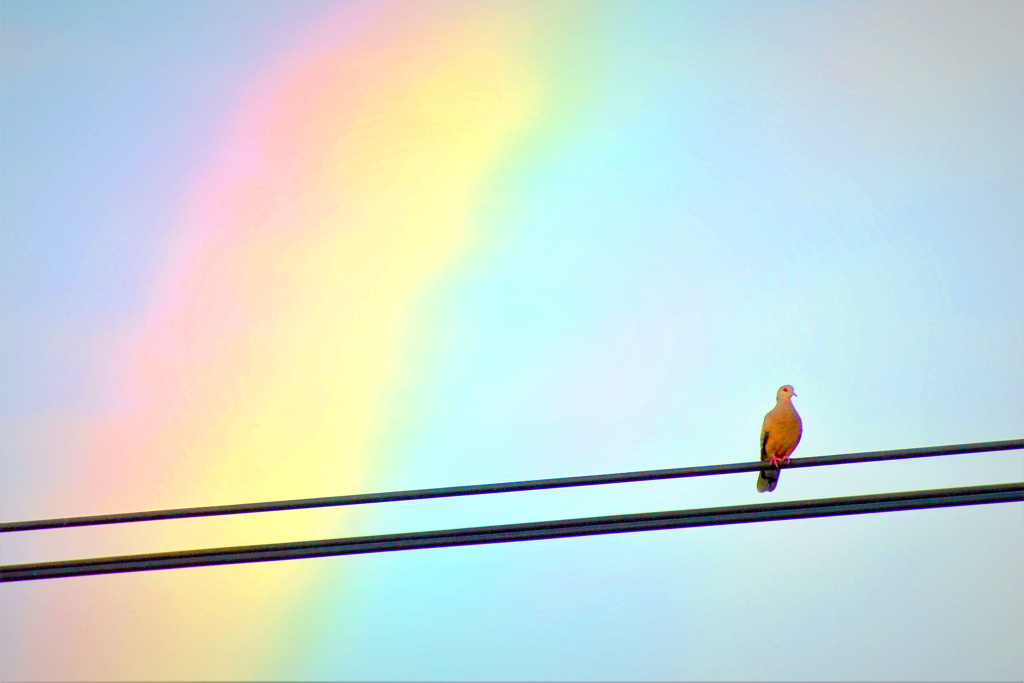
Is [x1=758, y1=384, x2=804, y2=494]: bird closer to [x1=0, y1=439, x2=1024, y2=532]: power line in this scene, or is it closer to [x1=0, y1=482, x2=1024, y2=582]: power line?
[x1=0, y1=439, x2=1024, y2=532]: power line

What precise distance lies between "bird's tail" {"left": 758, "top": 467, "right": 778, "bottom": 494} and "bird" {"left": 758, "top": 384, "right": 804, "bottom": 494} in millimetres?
270

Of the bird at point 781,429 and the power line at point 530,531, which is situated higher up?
the bird at point 781,429

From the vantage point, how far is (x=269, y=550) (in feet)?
15.9

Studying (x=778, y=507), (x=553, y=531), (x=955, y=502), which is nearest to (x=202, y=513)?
(x=553, y=531)

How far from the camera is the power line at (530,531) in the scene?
4.77 metres

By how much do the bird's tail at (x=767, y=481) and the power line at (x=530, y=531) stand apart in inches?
185

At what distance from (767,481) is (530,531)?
210 inches

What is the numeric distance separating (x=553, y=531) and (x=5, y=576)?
8.49 ft

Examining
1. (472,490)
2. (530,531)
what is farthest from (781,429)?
(530,531)

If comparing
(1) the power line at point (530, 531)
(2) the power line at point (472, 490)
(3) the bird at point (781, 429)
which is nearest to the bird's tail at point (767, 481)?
(3) the bird at point (781, 429)

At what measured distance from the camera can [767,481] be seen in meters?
9.64


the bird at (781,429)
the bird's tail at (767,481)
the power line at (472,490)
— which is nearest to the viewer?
the power line at (472,490)

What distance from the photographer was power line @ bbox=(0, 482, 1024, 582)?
477 cm

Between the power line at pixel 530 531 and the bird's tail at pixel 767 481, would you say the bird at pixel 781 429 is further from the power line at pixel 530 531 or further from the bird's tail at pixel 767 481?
the power line at pixel 530 531
